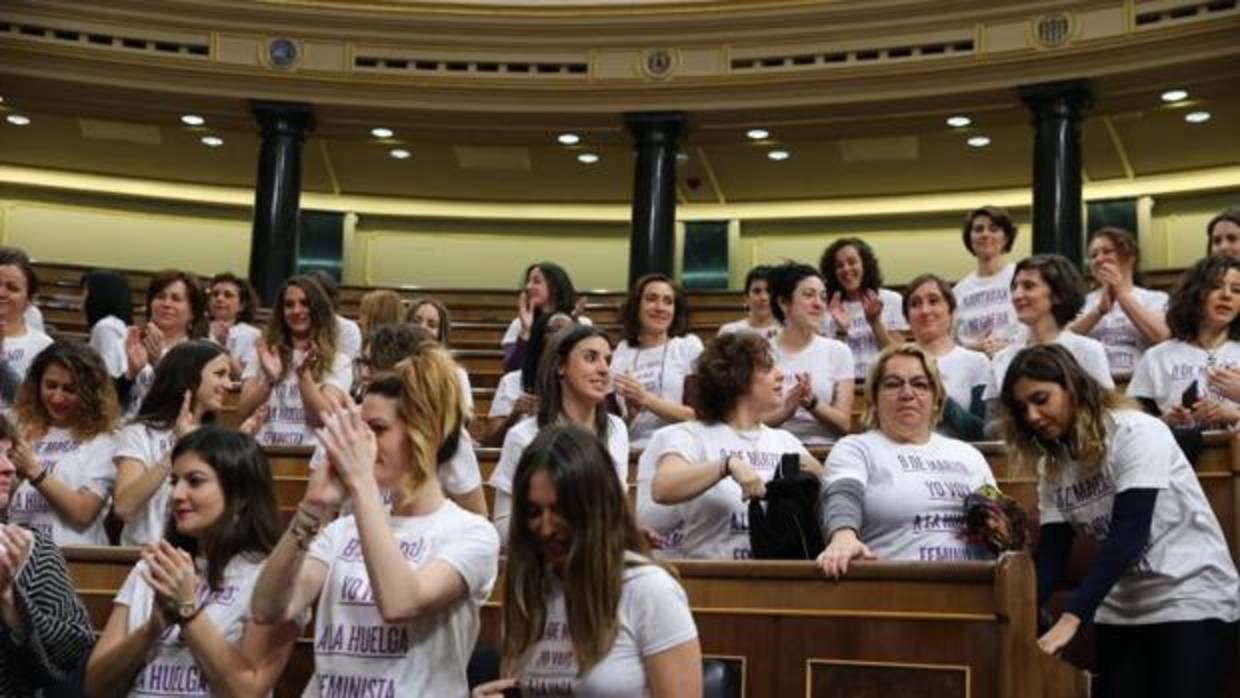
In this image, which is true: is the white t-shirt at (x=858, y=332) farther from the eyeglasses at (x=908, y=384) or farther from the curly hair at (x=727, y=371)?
the eyeglasses at (x=908, y=384)

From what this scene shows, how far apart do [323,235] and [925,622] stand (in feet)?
34.2

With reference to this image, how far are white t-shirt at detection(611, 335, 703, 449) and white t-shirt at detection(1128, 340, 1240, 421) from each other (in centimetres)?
139

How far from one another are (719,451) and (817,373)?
113 cm

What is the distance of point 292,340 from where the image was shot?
15.6 ft

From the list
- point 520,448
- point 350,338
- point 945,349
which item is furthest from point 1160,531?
point 350,338

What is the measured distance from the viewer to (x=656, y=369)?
15.6 ft

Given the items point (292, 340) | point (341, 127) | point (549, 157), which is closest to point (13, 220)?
point (341, 127)

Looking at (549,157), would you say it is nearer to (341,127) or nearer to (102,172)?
(341,127)

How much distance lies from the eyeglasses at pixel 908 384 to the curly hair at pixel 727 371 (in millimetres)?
368

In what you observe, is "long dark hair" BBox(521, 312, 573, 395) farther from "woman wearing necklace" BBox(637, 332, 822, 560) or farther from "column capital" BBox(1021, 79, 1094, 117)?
"column capital" BBox(1021, 79, 1094, 117)

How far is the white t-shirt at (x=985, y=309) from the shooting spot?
5.19 m

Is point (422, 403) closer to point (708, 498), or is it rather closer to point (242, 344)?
point (708, 498)

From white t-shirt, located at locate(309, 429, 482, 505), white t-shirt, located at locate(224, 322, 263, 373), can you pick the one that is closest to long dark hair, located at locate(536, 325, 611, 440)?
white t-shirt, located at locate(309, 429, 482, 505)

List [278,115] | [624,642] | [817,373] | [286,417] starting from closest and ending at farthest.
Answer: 1. [624,642]
2. [817,373]
3. [286,417]
4. [278,115]
